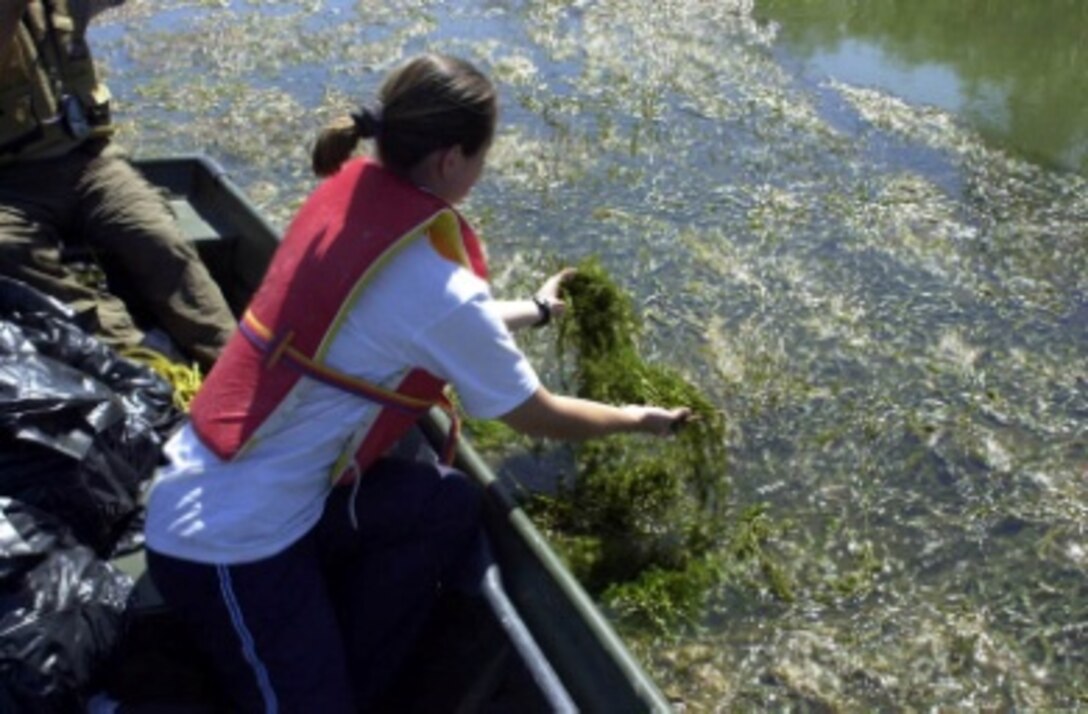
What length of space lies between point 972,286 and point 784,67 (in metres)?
3.48

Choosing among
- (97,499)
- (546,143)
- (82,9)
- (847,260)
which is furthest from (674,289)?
(97,499)

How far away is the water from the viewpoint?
14.6ft

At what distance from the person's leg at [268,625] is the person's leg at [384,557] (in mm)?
196

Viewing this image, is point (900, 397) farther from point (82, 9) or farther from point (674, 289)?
point (82, 9)

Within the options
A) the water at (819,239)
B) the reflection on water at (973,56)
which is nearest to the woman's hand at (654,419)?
the water at (819,239)

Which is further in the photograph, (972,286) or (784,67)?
(784,67)

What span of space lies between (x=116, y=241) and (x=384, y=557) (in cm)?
224

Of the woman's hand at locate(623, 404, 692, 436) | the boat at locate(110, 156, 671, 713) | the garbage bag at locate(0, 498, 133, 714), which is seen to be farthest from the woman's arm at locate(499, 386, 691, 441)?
the garbage bag at locate(0, 498, 133, 714)

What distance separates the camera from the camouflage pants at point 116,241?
14.8 feet

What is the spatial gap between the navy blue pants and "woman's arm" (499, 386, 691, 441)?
0.37 m

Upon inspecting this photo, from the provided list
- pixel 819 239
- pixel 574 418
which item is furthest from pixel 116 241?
pixel 819 239

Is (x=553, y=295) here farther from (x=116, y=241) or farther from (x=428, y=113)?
(x=116, y=241)

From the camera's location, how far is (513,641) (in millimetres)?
3092

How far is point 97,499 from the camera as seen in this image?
11.2 ft
